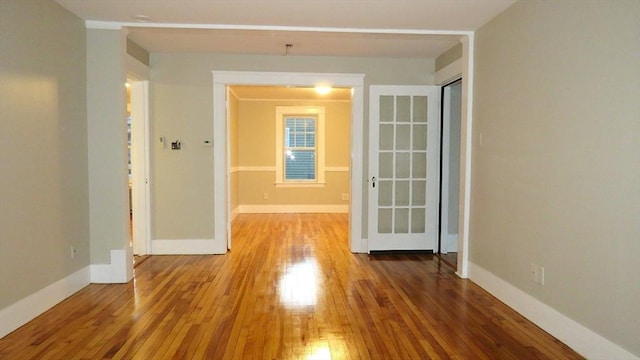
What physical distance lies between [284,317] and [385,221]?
2.39m

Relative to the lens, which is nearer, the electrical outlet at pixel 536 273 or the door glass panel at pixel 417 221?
the electrical outlet at pixel 536 273

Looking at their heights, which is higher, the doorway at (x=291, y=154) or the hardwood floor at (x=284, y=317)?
the doorway at (x=291, y=154)

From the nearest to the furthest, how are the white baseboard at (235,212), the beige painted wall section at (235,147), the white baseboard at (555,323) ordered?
the white baseboard at (555,323), the white baseboard at (235,212), the beige painted wall section at (235,147)

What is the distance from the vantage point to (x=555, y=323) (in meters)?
2.55

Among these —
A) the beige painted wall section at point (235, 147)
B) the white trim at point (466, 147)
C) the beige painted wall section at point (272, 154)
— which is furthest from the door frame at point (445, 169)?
the beige painted wall section at point (235, 147)

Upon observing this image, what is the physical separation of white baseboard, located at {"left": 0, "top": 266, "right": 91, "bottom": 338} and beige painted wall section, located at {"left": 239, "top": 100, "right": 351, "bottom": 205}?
4.94m

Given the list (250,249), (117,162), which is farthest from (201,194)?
(117,162)

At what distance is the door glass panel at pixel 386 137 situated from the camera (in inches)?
191

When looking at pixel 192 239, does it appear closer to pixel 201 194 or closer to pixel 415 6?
pixel 201 194

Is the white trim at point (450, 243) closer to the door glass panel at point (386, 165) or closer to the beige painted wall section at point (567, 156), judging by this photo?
the door glass panel at point (386, 165)

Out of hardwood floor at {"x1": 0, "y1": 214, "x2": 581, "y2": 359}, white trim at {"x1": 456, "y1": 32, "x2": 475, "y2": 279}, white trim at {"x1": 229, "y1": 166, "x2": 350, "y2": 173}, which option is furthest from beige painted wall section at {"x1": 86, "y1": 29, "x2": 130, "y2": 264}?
white trim at {"x1": 229, "y1": 166, "x2": 350, "y2": 173}

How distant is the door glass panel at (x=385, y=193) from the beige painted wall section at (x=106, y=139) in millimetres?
2923

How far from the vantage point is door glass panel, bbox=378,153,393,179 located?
488 cm

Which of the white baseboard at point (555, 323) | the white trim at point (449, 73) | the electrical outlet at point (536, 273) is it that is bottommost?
the white baseboard at point (555, 323)
